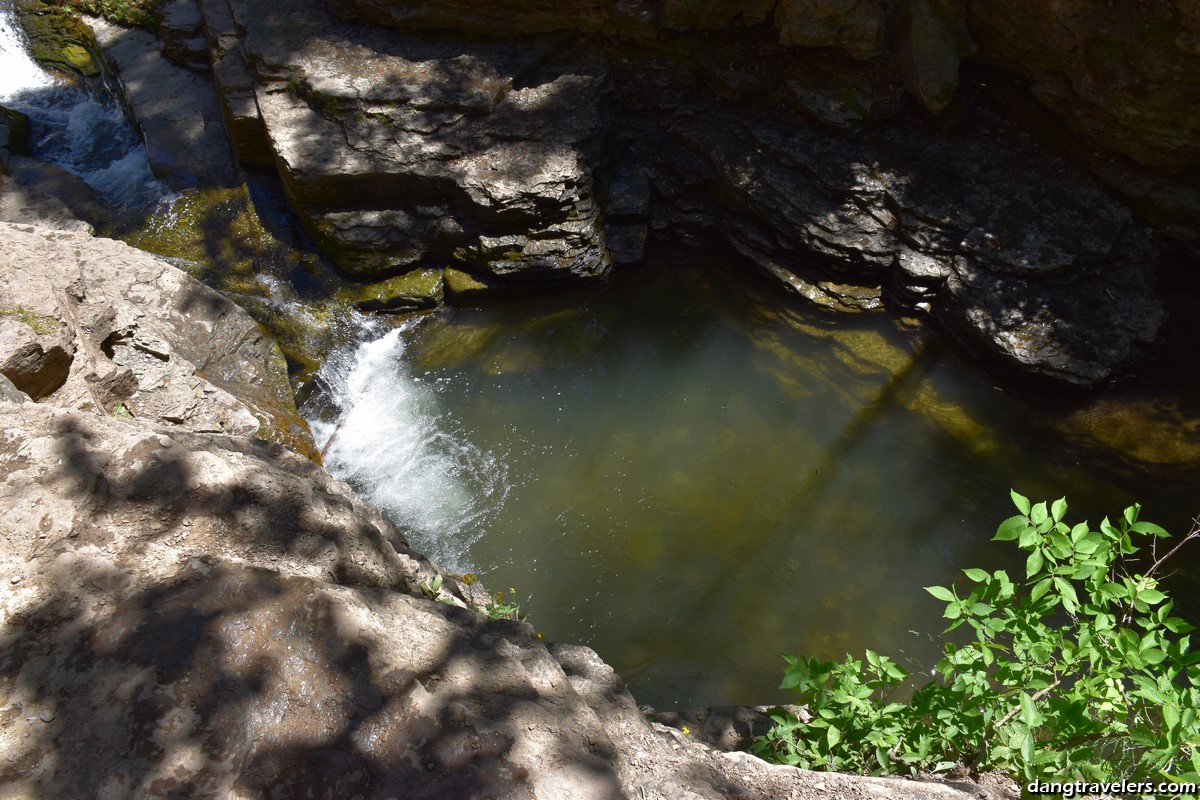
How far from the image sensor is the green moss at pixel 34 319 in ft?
10.5

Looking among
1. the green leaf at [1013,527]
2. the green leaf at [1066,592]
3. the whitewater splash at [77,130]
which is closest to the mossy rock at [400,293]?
the whitewater splash at [77,130]

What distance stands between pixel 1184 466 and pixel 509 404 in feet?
14.4

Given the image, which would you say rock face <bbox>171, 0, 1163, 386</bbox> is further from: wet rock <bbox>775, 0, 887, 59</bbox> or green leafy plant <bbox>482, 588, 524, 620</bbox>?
green leafy plant <bbox>482, 588, 524, 620</bbox>

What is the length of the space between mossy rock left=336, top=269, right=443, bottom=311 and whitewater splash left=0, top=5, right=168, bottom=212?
5.61 feet

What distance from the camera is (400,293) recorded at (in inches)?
233

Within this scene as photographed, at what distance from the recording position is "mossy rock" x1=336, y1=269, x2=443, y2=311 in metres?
5.88

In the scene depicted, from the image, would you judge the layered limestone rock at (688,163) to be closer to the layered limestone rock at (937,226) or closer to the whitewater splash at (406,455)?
the layered limestone rock at (937,226)

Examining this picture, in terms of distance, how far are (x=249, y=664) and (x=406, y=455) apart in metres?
3.43

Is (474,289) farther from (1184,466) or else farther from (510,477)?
(1184,466)

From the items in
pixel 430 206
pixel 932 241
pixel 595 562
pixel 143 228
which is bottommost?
pixel 595 562

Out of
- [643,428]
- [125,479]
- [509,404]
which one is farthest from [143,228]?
[125,479]

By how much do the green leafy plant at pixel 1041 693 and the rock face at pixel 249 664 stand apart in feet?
0.76

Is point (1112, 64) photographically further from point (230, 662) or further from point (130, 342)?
point (130, 342)

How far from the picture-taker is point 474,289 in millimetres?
5953
